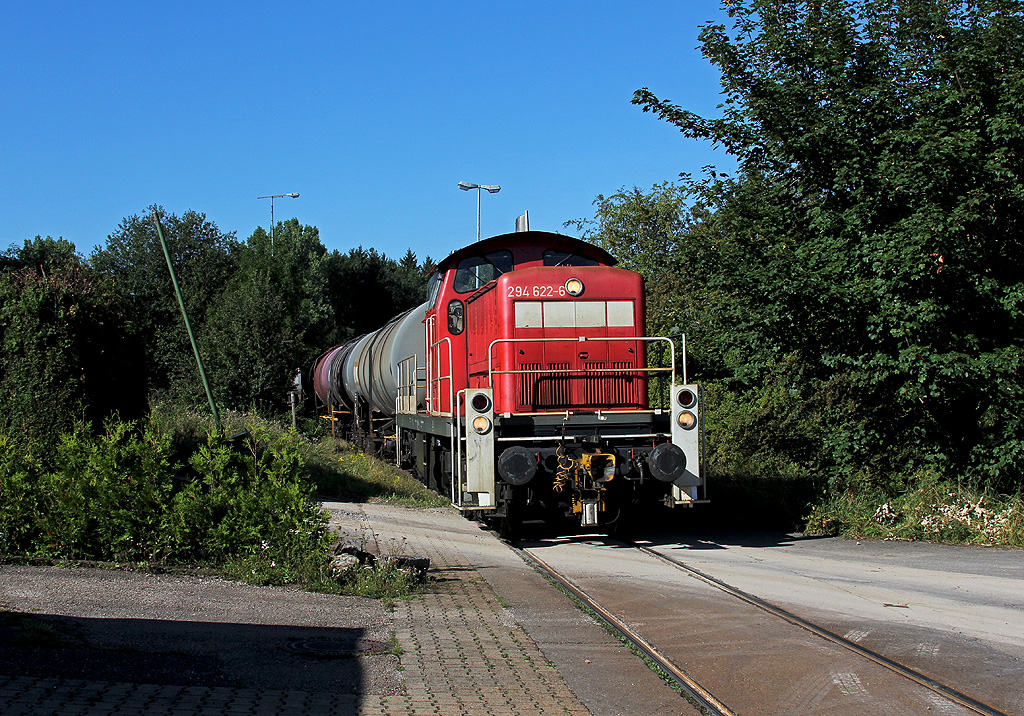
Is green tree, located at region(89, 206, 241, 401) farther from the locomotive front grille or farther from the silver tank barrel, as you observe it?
the locomotive front grille

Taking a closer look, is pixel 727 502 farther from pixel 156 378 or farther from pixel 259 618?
pixel 156 378

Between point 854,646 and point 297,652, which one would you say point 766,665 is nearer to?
point 854,646

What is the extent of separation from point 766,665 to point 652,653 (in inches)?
28.3

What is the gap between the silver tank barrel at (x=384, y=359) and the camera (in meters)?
15.2

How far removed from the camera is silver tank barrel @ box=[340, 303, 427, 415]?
15.2 meters

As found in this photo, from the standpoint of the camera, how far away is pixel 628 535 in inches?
434

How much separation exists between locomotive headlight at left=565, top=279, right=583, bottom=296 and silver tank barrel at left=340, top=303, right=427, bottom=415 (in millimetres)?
4660

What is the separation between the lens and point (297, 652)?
5586 millimetres

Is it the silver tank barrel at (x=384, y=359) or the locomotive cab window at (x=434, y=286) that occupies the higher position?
the locomotive cab window at (x=434, y=286)

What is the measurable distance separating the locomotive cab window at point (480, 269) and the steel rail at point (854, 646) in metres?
4.90

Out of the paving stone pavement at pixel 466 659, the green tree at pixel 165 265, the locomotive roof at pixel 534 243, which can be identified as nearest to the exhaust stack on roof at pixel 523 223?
the locomotive roof at pixel 534 243

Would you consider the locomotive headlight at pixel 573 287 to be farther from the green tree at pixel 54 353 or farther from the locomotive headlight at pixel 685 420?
the green tree at pixel 54 353

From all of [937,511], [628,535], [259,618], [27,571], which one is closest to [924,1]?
[937,511]

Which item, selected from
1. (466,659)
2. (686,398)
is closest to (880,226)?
(686,398)
